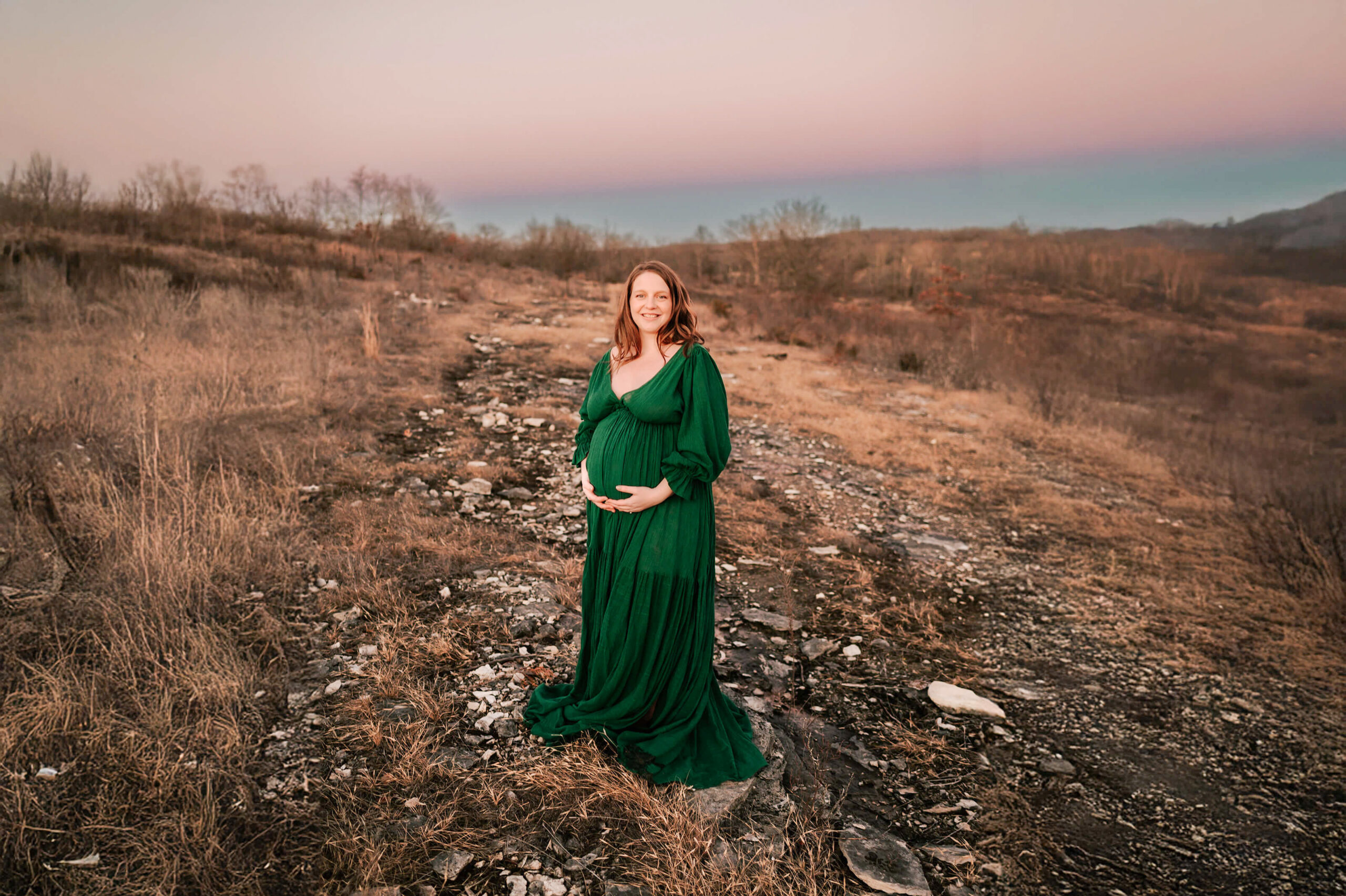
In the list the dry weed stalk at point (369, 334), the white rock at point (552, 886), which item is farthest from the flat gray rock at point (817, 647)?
the dry weed stalk at point (369, 334)

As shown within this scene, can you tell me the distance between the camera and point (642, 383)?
8.39 feet

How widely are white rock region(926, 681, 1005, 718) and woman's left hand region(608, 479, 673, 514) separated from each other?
86.1 inches

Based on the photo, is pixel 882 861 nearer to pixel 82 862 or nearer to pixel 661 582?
pixel 661 582

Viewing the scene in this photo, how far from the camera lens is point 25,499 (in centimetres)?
415

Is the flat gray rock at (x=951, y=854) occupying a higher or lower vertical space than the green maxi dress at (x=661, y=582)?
lower

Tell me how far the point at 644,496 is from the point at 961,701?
2.34m

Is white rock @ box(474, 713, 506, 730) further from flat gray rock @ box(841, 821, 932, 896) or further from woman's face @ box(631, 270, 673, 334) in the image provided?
woman's face @ box(631, 270, 673, 334)

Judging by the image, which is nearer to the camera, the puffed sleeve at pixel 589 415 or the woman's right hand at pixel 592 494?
Result: the woman's right hand at pixel 592 494

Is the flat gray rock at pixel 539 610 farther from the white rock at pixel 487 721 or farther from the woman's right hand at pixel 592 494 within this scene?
the woman's right hand at pixel 592 494

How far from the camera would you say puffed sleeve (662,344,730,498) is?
7.93 feet

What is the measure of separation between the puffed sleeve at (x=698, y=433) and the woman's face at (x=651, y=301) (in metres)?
0.18

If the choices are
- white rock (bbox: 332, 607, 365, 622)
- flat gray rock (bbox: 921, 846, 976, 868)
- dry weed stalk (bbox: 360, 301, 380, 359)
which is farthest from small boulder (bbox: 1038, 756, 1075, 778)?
dry weed stalk (bbox: 360, 301, 380, 359)

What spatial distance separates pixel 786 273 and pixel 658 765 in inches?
856

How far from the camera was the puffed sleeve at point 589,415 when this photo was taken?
2.72m
